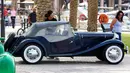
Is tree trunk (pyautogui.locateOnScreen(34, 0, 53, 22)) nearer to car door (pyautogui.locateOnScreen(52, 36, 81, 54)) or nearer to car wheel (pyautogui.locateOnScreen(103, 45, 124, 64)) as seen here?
→ car door (pyautogui.locateOnScreen(52, 36, 81, 54))

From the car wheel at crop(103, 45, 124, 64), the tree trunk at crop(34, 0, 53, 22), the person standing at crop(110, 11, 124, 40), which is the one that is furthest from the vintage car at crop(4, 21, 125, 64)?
the tree trunk at crop(34, 0, 53, 22)

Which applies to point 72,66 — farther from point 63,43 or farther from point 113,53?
point 113,53

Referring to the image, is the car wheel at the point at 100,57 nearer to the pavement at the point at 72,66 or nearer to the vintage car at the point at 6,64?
the pavement at the point at 72,66

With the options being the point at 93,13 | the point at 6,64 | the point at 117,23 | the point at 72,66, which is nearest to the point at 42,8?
the point at 117,23

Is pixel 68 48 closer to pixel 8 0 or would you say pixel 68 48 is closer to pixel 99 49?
pixel 99 49

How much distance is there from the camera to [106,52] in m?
10.8

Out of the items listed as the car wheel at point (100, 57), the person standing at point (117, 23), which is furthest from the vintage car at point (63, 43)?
the person standing at point (117, 23)

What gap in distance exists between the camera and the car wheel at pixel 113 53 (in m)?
10.9

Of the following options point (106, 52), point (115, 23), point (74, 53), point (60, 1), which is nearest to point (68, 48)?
point (74, 53)

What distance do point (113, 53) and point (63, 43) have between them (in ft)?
4.59

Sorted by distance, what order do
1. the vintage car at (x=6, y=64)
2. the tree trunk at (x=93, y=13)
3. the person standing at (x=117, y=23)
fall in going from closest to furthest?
the vintage car at (x=6, y=64) < the person standing at (x=117, y=23) < the tree trunk at (x=93, y=13)

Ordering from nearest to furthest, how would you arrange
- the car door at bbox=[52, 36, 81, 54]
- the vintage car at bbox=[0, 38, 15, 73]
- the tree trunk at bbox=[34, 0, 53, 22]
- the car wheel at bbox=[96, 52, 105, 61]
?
1. the vintage car at bbox=[0, 38, 15, 73]
2. the car door at bbox=[52, 36, 81, 54]
3. the car wheel at bbox=[96, 52, 105, 61]
4. the tree trunk at bbox=[34, 0, 53, 22]

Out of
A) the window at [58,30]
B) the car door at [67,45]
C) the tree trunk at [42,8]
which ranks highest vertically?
the tree trunk at [42,8]

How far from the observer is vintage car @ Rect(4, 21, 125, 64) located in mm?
10734
